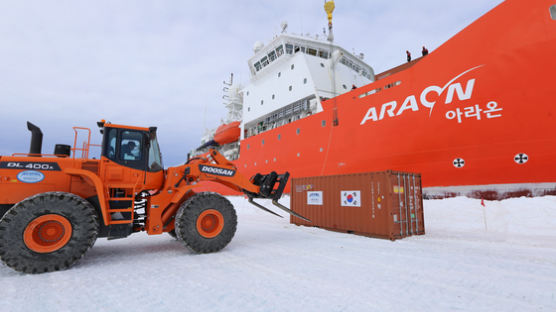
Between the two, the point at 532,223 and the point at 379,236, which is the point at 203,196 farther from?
the point at 532,223

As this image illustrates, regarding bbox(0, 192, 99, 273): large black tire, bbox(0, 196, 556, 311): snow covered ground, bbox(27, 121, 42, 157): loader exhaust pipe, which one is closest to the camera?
bbox(0, 196, 556, 311): snow covered ground

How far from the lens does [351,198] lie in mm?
8688

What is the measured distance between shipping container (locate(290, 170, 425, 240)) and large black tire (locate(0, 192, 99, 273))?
6879mm

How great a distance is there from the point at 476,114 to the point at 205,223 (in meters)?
8.49

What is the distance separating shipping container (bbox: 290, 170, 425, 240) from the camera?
25.2 feet

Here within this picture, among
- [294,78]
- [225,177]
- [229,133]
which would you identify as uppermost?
[294,78]

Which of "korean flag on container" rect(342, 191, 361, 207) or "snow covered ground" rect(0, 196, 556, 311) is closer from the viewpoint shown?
"snow covered ground" rect(0, 196, 556, 311)

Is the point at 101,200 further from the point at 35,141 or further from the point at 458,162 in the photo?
the point at 458,162

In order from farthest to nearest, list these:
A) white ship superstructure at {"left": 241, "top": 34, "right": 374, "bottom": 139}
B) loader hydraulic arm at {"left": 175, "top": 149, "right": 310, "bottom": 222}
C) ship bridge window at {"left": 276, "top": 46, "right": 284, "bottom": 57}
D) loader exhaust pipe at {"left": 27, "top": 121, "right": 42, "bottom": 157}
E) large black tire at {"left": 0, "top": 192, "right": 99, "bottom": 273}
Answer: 1. ship bridge window at {"left": 276, "top": 46, "right": 284, "bottom": 57}
2. white ship superstructure at {"left": 241, "top": 34, "right": 374, "bottom": 139}
3. loader hydraulic arm at {"left": 175, "top": 149, "right": 310, "bottom": 222}
4. loader exhaust pipe at {"left": 27, "top": 121, "right": 42, "bottom": 157}
5. large black tire at {"left": 0, "top": 192, "right": 99, "bottom": 273}

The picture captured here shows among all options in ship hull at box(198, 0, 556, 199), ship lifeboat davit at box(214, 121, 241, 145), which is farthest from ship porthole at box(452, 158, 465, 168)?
ship lifeboat davit at box(214, 121, 241, 145)

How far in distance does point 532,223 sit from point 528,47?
16.4 feet

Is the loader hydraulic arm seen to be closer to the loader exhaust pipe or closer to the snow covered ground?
the snow covered ground

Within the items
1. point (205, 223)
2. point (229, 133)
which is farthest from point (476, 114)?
point (229, 133)

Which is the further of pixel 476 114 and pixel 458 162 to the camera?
pixel 458 162
